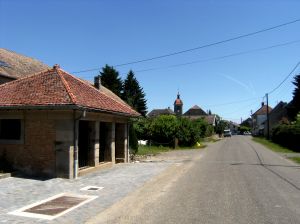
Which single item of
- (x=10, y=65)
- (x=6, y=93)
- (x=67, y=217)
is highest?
(x=10, y=65)

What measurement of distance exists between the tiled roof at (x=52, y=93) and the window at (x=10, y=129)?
91cm

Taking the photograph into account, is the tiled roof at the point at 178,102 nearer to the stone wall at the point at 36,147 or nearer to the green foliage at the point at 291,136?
the green foliage at the point at 291,136

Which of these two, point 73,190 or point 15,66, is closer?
point 73,190

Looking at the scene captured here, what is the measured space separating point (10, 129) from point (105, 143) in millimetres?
5632

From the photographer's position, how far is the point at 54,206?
1044cm

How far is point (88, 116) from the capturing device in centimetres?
1733

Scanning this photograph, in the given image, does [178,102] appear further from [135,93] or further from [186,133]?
[186,133]

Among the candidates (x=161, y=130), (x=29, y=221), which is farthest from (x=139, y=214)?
(x=161, y=130)

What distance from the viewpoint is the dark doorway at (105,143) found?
2117cm

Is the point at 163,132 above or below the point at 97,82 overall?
below

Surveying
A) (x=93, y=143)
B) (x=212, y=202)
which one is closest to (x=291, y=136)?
(x=93, y=143)

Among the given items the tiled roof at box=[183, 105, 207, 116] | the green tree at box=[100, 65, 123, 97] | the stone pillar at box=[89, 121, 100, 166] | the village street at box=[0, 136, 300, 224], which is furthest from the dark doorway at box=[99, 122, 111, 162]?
the tiled roof at box=[183, 105, 207, 116]

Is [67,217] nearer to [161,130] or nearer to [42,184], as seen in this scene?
[42,184]

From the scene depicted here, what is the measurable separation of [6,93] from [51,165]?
420 centimetres
